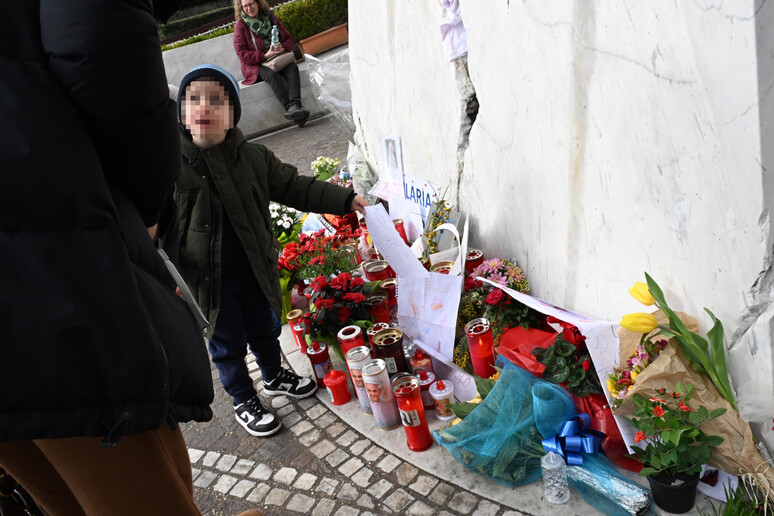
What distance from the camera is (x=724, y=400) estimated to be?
2174mm

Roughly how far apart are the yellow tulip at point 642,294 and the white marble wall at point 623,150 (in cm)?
10

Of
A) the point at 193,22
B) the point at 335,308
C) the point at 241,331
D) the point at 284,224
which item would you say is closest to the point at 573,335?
the point at 335,308

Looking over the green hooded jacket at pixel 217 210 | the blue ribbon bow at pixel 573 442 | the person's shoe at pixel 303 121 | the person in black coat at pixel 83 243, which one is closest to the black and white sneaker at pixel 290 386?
the green hooded jacket at pixel 217 210

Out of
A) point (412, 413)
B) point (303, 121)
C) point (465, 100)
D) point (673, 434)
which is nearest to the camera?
point (673, 434)

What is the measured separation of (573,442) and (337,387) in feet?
Answer: 4.27

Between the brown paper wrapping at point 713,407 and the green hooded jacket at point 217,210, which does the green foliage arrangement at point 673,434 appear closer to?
the brown paper wrapping at point 713,407

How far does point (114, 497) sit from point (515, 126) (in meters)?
2.44

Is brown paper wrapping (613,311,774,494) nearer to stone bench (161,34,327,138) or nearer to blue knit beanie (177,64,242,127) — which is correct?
blue knit beanie (177,64,242,127)

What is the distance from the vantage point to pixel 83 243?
1.32m

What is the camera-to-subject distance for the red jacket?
9.12 m

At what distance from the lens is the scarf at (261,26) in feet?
29.5

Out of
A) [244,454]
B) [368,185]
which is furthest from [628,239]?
[368,185]

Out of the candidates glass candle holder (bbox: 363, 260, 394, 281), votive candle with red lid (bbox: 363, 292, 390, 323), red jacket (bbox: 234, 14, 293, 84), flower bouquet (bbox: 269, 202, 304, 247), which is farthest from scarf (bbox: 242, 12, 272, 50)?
votive candle with red lid (bbox: 363, 292, 390, 323)

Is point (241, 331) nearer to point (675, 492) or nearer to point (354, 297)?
point (354, 297)
